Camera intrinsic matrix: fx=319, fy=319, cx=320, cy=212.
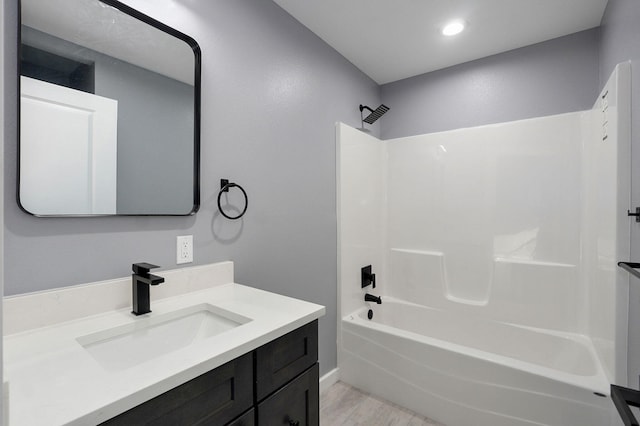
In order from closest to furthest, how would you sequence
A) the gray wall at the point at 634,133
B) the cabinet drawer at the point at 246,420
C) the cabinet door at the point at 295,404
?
the cabinet drawer at the point at 246,420
the cabinet door at the point at 295,404
the gray wall at the point at 634,133

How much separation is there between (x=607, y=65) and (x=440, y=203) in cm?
135

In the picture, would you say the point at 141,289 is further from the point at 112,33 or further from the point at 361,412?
the point at 361,412

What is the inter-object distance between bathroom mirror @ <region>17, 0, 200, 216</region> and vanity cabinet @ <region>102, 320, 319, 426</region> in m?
0.75

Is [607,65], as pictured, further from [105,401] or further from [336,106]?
[105,401]

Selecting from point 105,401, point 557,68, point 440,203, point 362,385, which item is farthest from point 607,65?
point 105,401

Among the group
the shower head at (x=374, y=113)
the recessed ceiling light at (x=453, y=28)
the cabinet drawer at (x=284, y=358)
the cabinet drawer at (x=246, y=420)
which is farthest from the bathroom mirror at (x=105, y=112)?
the recessed ceiling light at (x=453, y=28)

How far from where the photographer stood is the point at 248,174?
1.75m

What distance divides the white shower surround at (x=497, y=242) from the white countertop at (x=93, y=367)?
4.37ft

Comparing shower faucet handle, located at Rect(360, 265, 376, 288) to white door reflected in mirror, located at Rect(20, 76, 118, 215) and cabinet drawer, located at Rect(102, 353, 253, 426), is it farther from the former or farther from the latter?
white door reflected in mirror, located at Rect(20, 76, 118, 215)

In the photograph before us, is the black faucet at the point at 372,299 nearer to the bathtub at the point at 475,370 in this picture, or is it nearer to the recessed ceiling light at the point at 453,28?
the bathtub at the point at 475,370

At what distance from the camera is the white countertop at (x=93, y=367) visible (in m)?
0.66

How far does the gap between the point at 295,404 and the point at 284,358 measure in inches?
7.8

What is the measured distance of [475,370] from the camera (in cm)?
184

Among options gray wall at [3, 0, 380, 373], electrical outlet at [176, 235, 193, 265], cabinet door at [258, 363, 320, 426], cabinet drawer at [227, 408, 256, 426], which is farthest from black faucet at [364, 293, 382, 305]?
cabinet drawer at [227, 408, 256, 426]
